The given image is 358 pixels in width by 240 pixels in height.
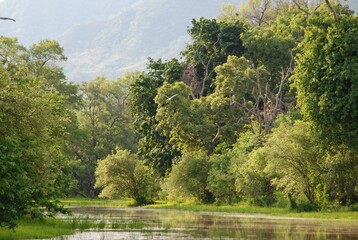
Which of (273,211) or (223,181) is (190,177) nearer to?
(223,181)

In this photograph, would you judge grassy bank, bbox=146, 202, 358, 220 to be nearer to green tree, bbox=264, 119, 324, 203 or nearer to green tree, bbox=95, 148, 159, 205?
green tree, bbox=264, 119, 324, 203

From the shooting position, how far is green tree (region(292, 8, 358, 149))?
53.9 m

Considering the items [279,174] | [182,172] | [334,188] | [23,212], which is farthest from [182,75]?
[23,212]

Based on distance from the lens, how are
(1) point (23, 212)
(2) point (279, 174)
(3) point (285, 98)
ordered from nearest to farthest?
1. (1) point (23, 212)
2. (2) point (279, 174)
3. (3) point (285, 98)

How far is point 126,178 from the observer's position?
3679 inches

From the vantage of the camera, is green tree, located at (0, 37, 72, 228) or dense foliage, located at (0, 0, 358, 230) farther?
dense foliage, located at (0, 0, 358, 230)

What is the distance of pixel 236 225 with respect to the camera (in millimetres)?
47062

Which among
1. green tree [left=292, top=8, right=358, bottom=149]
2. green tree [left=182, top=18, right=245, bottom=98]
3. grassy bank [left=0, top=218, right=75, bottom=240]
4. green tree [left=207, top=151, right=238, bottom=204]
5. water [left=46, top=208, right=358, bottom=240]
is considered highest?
green tree [left=182, top=18, right=245, bottom=98]

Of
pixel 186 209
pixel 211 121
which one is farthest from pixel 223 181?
pixel 211 121

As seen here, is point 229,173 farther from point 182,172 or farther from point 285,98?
point 285,98

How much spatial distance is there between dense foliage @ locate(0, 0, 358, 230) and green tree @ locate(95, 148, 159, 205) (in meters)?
0.14

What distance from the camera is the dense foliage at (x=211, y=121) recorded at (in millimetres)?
36456

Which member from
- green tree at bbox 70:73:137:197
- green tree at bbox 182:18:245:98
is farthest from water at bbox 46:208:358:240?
green tree at bbox 70:73:137:197

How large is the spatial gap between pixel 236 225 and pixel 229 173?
28.3 metres
